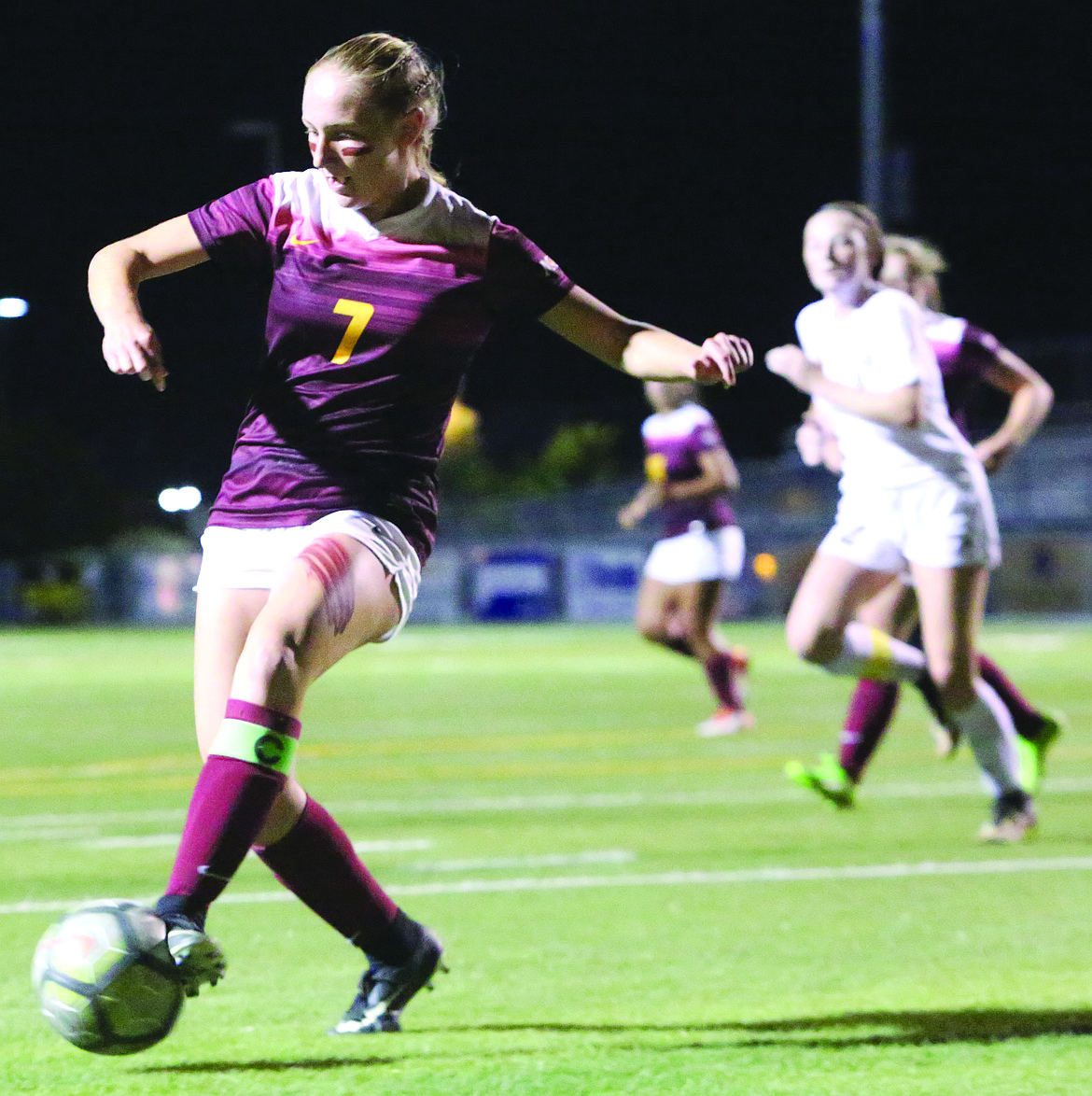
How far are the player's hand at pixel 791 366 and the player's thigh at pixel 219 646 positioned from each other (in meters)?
2.29

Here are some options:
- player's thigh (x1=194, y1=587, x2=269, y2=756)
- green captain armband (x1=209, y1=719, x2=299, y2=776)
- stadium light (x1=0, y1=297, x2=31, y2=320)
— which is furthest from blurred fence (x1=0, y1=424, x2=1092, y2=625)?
green captain armband (x1=209, y1=719, x2=299, y2=776)

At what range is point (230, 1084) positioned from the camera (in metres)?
3.71

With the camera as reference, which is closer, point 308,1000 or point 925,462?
point 308,1000

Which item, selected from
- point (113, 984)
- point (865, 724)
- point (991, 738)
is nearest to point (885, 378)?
point (991, 738)

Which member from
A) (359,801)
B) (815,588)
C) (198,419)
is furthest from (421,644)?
(815,588)

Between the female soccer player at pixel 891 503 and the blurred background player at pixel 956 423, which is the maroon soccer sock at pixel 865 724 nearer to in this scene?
the blurred background player at pixel 956 423

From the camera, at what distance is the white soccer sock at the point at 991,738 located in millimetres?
7145

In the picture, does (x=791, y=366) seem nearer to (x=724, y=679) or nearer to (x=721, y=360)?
(x=721, y=360)

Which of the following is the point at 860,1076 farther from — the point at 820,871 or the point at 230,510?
the point at 820,871

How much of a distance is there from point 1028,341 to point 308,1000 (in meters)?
48.3

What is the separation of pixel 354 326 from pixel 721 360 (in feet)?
2.52

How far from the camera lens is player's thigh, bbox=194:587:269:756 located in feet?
13.2

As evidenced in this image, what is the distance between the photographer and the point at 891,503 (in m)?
6.97

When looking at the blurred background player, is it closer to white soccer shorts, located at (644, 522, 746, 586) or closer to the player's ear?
the player's ear
